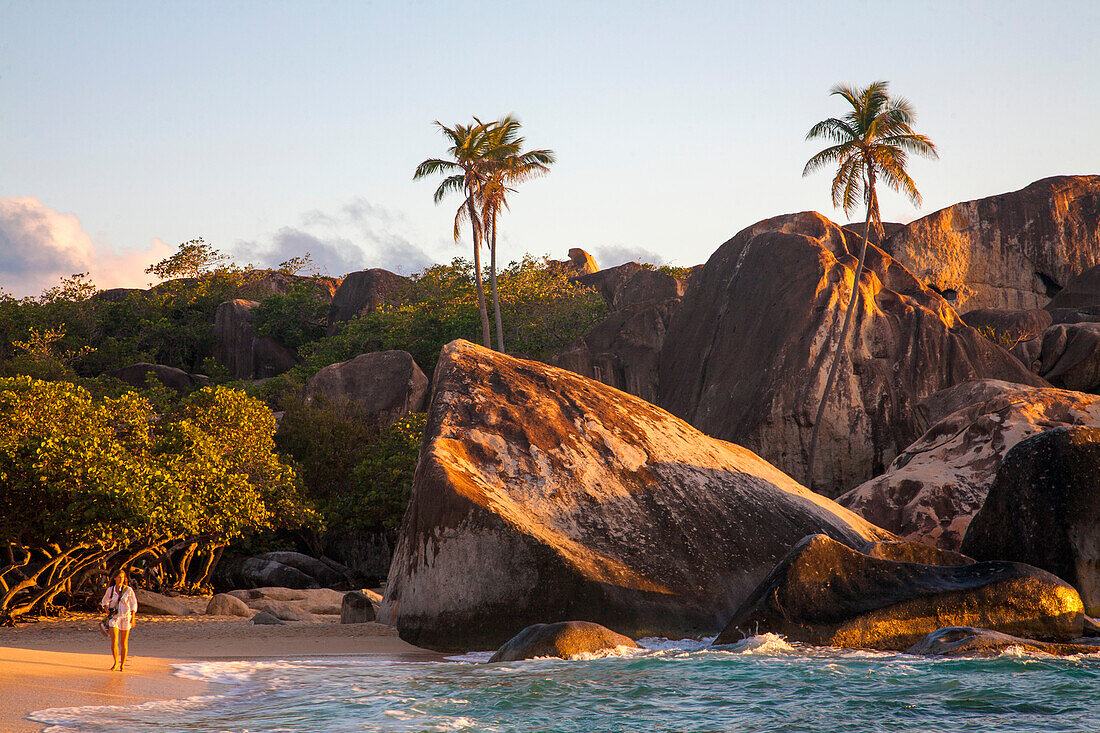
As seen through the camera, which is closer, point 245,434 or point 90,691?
point 90,691

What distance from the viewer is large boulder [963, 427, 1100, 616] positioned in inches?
557

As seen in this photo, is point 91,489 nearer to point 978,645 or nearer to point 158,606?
point 158,606

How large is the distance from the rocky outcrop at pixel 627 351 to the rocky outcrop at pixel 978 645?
2271 cm

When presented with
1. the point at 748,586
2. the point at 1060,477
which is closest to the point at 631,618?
the point at 748,586

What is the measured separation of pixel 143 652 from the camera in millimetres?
13234

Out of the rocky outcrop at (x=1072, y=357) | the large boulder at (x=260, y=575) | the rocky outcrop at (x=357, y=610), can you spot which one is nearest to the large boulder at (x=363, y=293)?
the large boulder at (x=260, y=575)

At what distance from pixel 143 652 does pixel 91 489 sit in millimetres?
3837

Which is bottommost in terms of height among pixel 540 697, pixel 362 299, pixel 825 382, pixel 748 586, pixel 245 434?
pixel 540 697

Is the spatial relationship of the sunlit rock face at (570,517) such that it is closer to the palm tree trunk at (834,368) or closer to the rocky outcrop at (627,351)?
the palm tree trunk at (834,368)

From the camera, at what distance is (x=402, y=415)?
32.5m

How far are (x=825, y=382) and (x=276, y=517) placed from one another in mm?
16918

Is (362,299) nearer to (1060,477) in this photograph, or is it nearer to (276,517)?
(276,517)

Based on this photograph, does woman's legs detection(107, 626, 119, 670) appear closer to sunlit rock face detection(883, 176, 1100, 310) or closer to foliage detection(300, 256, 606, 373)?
foliage detection(300, 256, 606, 373)

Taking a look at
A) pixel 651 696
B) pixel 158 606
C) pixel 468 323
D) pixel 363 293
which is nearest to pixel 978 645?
pixel 651 696
